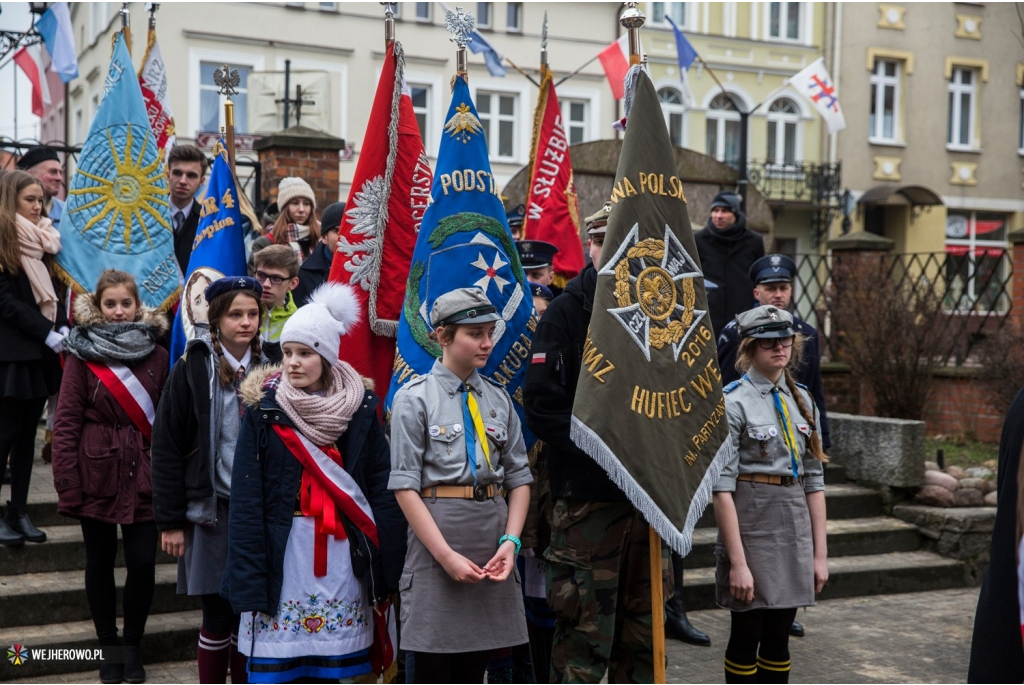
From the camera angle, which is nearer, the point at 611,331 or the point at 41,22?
the point at 611,331

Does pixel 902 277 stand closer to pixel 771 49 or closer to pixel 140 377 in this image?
pixel 140 377

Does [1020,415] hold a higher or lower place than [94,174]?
lower

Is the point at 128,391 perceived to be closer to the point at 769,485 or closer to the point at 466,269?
the point at 466,269

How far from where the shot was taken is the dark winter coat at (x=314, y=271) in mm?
6320

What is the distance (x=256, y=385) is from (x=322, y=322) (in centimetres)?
36

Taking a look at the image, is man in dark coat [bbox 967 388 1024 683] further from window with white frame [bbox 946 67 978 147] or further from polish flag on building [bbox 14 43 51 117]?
window with white frame [bbox 946 67 978 147]

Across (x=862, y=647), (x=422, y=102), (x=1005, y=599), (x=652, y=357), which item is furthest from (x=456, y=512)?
(x=422, y=102)

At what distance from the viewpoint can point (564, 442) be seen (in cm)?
416

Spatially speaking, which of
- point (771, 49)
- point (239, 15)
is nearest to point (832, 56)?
point (771, 49)

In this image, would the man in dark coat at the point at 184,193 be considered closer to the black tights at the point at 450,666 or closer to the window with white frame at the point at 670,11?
the black tights at the point at 450,666

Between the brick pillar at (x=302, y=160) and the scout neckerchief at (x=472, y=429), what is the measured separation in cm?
643

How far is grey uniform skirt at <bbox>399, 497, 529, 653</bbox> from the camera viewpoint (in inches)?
144

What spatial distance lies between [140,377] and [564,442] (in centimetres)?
209

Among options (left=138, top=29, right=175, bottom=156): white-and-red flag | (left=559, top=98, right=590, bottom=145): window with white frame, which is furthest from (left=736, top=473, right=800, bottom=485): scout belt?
(left=559, top=98, right=590, bottom=145): window with white frame
